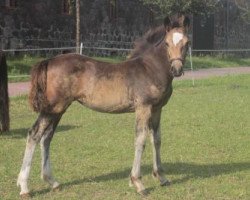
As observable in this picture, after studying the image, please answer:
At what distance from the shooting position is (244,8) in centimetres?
4044

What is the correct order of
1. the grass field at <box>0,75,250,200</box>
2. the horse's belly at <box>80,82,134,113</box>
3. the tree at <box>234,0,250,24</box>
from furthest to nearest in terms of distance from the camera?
the tree at <box>234,0,250,24</box> → the grass field at <box>0,75,250,200</box> → the horse's belly at <box>80,82,134,113</box>

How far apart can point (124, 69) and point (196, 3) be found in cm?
2548

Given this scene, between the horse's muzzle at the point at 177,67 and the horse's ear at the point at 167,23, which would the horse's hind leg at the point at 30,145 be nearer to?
the horse's muzzle at the point at 177,67

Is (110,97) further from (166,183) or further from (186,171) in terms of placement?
(186,171)

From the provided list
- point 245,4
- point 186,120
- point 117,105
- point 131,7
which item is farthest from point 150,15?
point 117,105

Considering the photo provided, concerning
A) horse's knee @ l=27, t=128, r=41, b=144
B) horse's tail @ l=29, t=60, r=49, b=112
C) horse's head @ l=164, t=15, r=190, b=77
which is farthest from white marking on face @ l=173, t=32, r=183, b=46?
horse's knee @ l=27, t=128, r=41, b=144

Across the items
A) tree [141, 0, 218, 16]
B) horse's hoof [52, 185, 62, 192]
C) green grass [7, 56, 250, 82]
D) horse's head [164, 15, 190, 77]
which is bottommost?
horse's hoof [52, 185, 62, 192]

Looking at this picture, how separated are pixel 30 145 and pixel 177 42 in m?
2.26

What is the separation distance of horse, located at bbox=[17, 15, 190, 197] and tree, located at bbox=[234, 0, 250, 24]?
1339 inches

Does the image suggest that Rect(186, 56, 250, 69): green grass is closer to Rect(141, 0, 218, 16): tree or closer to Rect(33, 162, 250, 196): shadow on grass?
Rect(141, 0, 218, 16): tree

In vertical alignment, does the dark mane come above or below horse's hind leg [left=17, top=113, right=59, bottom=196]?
above

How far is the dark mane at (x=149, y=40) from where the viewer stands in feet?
22.4

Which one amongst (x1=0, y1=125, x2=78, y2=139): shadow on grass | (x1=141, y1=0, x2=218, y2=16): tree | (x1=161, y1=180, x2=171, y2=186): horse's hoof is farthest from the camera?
(x1=141, y1=0, x2=218, y2=16): tree

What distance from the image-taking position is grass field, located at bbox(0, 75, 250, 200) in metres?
6.75
